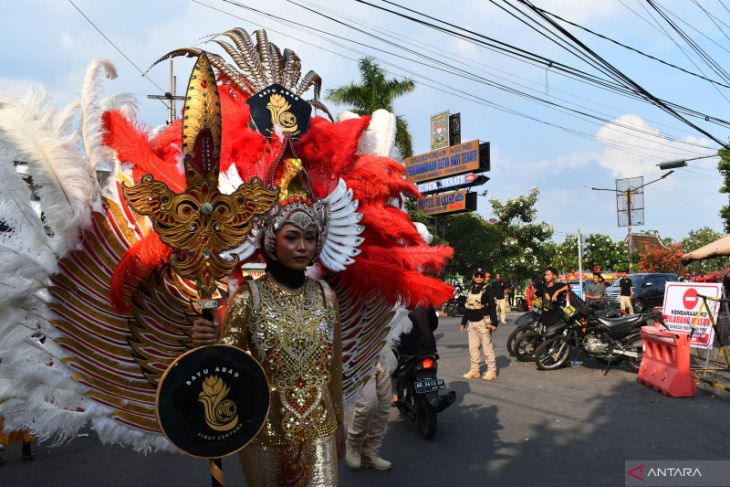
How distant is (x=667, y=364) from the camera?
811 cm

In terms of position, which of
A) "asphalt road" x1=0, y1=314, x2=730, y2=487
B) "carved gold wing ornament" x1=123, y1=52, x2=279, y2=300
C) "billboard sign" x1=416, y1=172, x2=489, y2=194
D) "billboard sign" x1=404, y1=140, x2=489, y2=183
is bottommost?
"asphalt road" x1=0, y1=314, x2=730, y2=487

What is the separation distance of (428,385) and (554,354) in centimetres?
476

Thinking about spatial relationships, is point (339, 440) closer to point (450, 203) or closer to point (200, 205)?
point (200, 205)

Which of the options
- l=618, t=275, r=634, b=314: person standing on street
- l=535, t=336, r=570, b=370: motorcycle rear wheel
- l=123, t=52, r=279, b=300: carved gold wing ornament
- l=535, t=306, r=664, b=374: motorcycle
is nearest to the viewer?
l=123, t=52, r=279, b=300: carved gold wing ornament

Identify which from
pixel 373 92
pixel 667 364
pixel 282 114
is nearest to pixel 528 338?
pixel 667 364

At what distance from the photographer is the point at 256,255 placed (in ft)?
10.3

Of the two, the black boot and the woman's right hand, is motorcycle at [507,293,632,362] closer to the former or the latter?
the black boot

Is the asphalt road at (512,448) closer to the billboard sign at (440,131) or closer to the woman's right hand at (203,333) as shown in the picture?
the woman's right hand at (203,333)

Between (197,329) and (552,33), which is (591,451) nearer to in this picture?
(197,329)

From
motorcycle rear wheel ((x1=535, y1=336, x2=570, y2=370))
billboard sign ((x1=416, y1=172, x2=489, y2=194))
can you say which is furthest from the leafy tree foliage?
motorcycle rear wheel ((x1=535, y1=336, x2=570, y2=370))

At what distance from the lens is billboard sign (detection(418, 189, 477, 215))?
99.3ft

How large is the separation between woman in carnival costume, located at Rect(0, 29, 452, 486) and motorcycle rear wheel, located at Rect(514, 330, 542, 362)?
789 cm

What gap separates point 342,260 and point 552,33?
6.56 metres

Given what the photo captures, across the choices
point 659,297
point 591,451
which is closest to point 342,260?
point 591,451
